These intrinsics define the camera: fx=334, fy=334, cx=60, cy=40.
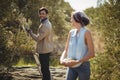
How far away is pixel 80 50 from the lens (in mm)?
4965

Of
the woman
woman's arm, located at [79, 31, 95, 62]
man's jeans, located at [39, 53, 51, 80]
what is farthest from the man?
woman's arm, located at [79, 31, 95, 62]

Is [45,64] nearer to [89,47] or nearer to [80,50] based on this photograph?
[80,50]

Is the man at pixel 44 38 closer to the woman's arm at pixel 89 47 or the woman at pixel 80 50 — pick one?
the woman at pixel 80 50

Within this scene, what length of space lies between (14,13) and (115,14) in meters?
3.16

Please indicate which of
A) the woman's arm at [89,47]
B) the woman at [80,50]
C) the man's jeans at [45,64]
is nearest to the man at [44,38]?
the man's jeans at [45,64]

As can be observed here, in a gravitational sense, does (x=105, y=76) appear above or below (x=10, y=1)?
below

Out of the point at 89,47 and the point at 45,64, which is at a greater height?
the point at 89,47

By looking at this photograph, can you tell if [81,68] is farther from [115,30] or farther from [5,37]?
[5,37]

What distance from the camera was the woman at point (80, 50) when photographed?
491 cm

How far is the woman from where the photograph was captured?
16.1 ft

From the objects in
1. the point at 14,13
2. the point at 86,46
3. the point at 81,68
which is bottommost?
the point at 81,68

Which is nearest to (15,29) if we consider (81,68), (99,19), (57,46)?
(99,19)

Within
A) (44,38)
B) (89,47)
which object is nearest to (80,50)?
(89,47)

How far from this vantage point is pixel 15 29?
11055mm
